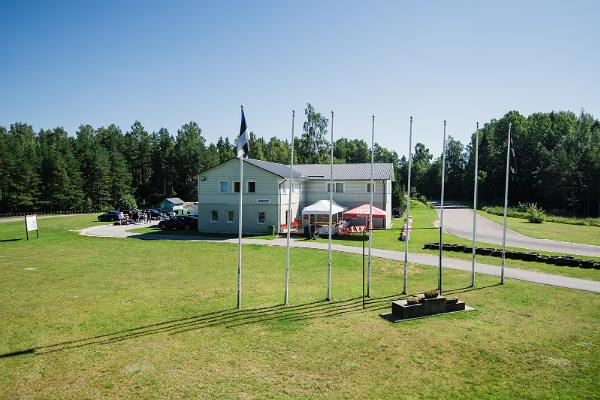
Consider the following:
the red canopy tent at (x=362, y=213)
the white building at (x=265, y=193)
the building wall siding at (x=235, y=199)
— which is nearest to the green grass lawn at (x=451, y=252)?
the red canopy tent at (x=362, y=213)

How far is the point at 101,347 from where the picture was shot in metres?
10.9

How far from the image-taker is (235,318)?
13289 millimetres

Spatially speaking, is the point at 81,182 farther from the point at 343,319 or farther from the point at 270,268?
the point at 343,319

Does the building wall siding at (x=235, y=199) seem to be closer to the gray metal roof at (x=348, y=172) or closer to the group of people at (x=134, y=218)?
the gray metal roof at (x=348, y=172)

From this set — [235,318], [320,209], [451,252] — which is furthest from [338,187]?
[235,318]

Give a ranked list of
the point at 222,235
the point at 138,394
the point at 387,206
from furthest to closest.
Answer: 1. the point at 387,206
2. the point at 222,235
3. the point at 138,394

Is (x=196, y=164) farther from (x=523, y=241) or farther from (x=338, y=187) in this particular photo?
(x=523, y=241)

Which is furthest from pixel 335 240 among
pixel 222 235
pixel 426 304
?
pixel 426 304

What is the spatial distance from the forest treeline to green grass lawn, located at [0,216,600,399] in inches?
1502

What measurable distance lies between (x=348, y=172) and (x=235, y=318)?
32.2 m

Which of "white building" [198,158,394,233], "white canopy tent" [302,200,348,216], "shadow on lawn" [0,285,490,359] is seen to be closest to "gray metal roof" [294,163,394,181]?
"white building" [198,158,394,233]

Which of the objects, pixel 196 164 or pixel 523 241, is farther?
pixel 196 164

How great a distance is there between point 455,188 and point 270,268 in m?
98.0

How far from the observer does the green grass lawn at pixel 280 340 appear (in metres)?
8.79
